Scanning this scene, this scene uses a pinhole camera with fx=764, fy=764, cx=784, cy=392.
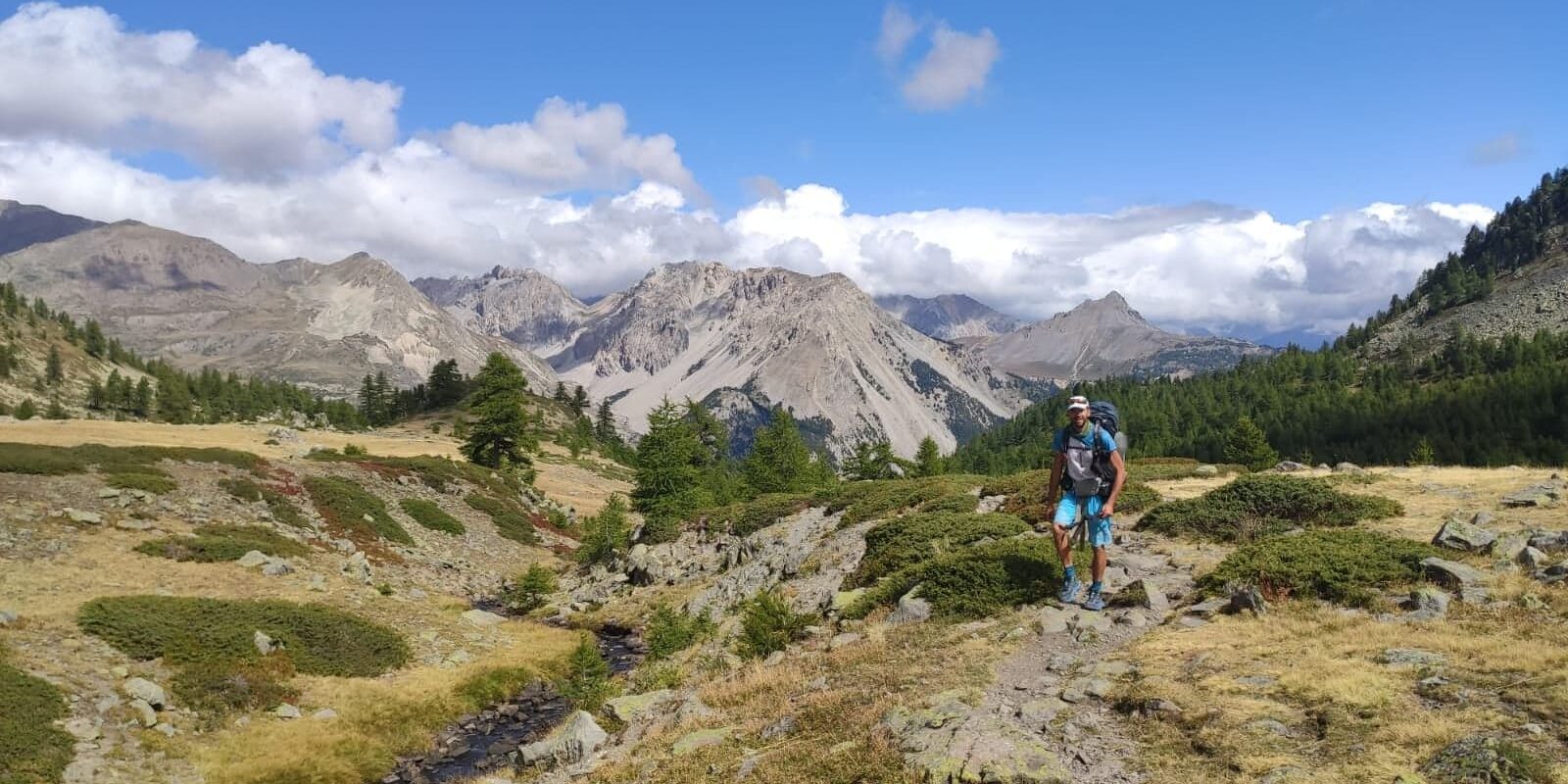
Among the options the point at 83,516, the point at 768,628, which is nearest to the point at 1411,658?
the point at 768,628

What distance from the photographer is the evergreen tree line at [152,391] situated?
129125mm

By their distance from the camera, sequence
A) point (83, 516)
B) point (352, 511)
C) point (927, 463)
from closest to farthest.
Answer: point (83, 516) → point (352, 511) → point (927, 463)

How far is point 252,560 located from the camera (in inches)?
1439

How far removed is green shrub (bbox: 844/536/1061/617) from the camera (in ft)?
58.7

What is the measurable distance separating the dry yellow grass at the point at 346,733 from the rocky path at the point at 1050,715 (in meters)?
20.4

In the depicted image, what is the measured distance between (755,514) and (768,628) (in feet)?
97.0

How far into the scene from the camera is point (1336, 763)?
27.4ft

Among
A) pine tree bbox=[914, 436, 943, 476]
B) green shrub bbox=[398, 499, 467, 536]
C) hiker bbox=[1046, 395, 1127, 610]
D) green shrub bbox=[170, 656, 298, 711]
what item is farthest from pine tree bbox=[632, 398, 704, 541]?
hiker bbox=[1046, 395, 1127, 610]

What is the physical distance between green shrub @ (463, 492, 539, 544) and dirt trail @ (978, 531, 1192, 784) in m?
52.1

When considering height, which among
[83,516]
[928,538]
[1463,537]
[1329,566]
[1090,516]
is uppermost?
[1090,516]

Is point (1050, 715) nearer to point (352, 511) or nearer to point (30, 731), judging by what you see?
point (30, 731)

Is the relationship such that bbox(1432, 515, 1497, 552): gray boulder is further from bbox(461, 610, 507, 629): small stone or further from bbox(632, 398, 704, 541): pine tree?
bbox(632, 398, 704, 541): pine tree

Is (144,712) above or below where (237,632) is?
below

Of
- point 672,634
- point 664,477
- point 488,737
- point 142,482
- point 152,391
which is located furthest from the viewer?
point 152,391
